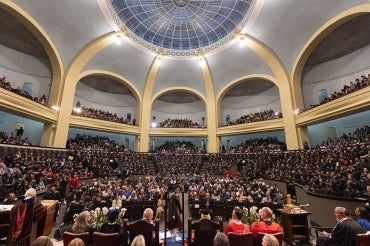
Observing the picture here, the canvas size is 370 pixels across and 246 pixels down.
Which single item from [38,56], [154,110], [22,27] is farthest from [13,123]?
[154,110]

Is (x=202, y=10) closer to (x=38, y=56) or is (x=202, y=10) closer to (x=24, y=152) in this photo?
(x=38, y=56)

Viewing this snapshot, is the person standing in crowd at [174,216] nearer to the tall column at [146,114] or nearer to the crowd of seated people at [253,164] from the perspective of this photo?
the crowd of seated people at [253,164]

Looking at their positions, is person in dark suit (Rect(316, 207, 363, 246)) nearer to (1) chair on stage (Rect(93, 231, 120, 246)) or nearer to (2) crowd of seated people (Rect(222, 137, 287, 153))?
(1) chair on stage (Rect(93, 231, 120, 246))

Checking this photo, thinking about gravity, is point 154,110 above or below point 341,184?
above

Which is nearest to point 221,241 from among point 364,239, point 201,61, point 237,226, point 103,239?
point 237,226

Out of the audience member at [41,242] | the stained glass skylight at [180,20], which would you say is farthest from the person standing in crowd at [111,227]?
the stained glass skylight at [180,20]

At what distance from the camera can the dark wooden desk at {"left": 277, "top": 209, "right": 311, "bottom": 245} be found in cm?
520

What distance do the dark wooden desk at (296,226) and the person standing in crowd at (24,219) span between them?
5888mm

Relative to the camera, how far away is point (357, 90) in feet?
39.5

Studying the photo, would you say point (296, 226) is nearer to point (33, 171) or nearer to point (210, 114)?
point (33, 171)

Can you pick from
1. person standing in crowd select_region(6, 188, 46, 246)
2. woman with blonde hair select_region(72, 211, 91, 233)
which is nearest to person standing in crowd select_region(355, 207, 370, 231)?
woman with blonde hair select_region(72, 211, 91, 233)

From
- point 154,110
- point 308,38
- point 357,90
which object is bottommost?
point 357,90

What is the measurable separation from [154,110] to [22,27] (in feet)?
52.5

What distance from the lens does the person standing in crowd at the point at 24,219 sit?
12.7ft
